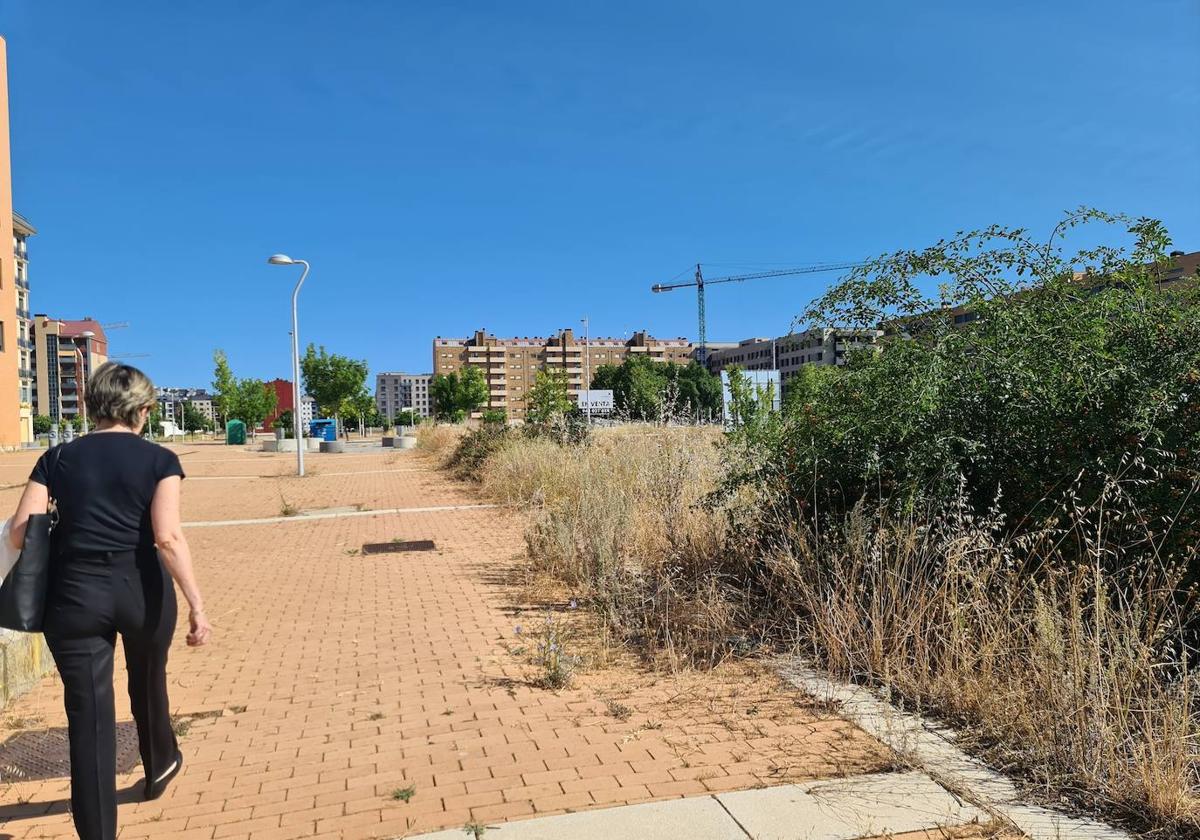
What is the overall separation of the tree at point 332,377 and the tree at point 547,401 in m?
24.0

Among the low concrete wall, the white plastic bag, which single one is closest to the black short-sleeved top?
the white plastic bag

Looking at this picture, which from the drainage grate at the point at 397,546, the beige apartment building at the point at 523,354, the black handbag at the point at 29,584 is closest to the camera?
the black handbag at the point at 29,584

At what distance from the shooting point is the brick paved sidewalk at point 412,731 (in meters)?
3.27

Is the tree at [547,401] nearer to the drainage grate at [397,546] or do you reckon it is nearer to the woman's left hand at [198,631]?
the drainage grate at [397,546]

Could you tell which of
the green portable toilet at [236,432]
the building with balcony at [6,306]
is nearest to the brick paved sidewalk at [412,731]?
the green portable toilet at [236,432]

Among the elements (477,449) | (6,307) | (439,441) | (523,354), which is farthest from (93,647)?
(523,354)

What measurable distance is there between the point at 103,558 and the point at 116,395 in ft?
2.00

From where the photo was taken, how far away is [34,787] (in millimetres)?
3562

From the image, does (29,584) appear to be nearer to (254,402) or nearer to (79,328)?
(254,402)

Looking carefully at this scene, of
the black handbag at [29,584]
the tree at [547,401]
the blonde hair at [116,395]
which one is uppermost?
the tree at [547,401]

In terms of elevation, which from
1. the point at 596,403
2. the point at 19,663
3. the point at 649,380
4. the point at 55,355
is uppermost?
the point at 55,355

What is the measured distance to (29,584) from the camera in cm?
286

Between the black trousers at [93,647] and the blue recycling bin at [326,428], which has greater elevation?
the blue recycling bin at [326,428]

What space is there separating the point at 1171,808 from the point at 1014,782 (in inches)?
21.0
